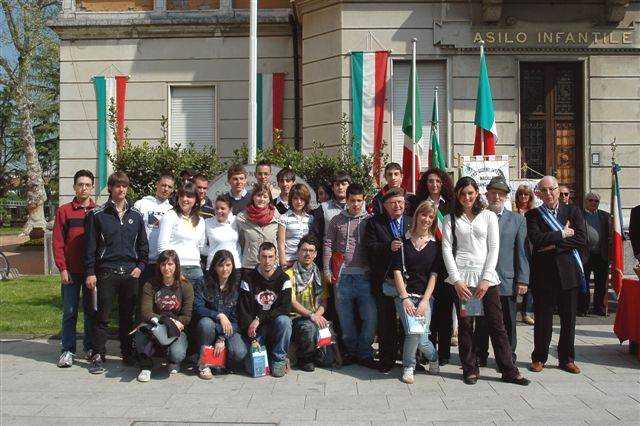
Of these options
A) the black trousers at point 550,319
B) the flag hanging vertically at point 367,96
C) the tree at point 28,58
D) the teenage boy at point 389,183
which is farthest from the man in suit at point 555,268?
the tree at point 28,58

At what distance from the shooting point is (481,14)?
49.9ft

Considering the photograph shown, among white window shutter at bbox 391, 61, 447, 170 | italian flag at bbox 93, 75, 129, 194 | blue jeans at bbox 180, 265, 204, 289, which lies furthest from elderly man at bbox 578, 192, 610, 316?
italian flag at bbox 93, 75, 129, 194

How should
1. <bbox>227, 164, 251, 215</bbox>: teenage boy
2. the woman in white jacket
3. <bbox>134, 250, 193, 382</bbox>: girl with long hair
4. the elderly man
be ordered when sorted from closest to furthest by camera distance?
the woman in white jacket → <bbox>134, 250, 193, 382</bbox>: girl with long hair → <bbox>227, 164, 251, 215</bbox>: teenage boy → the elderly man

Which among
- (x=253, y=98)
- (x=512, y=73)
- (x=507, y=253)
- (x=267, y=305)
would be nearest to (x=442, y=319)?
(x=507, y=253)

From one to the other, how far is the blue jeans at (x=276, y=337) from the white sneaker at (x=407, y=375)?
1339mm

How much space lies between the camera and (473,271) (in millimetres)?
7098

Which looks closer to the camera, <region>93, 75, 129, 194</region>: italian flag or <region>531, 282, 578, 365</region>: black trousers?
<region>531, 282, 578, 365</region>: black trousers

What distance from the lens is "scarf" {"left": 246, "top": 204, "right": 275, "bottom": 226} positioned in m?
7.93

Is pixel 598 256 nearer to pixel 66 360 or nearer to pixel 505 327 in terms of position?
pixel 505 327

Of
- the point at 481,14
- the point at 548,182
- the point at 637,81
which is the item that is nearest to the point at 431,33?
the point at 481,14

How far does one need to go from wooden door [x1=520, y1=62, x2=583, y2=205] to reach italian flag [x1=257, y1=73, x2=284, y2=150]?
6.38m

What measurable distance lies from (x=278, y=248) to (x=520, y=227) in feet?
9.26

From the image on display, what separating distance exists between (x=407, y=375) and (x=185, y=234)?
9.85ft

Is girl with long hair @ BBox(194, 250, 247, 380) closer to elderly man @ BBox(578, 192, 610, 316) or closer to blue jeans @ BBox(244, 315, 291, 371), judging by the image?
blue jeans @ BBox(244, 315, 291, 371)
